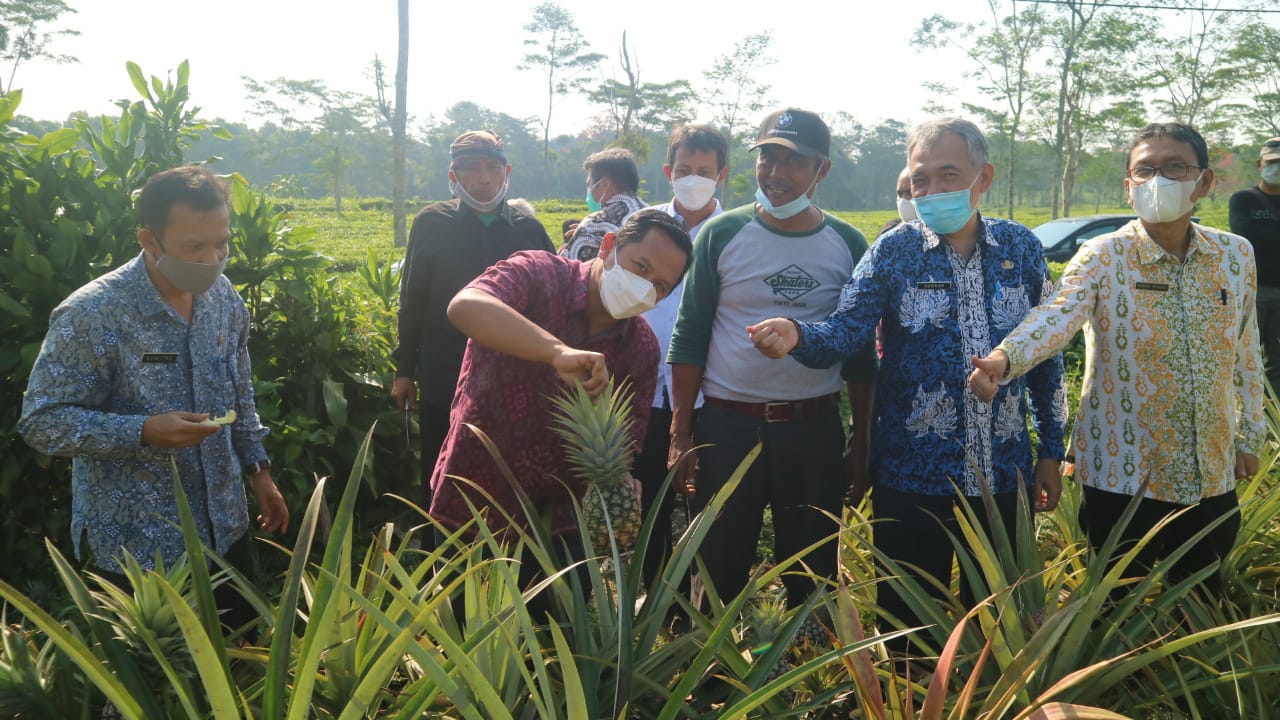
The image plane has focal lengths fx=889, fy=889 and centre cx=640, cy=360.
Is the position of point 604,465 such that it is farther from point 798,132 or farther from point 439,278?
point 439,278

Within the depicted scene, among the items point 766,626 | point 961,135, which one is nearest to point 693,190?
point 961,135

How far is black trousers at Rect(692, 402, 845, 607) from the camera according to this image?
121 inches

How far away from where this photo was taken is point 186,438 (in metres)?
2.25

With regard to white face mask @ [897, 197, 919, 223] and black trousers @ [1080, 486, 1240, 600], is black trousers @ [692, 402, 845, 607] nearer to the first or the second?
black trousers @ [1080, 486, 1240, 600]

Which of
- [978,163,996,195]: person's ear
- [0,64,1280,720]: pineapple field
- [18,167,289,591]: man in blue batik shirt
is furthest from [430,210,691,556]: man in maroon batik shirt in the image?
[978,163,996,195]: person's ear

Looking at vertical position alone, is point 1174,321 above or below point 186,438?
above

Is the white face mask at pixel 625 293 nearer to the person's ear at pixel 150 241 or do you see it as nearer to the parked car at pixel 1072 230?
the person's ear at pixel 150 241

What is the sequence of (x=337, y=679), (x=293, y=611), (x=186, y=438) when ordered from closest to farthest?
(x=293, y=611)
(x=337, y=679)
(x=186, y=438)

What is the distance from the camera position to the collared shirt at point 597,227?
4492 mm

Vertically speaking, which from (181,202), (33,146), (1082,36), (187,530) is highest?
(1082,36)

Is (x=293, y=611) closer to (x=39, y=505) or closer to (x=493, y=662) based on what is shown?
(x=493, y=662)

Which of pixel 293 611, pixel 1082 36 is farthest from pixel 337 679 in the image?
pixel 1082 36

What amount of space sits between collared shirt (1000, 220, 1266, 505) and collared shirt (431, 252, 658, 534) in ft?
5.02

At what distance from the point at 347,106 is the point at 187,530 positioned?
211 feet
